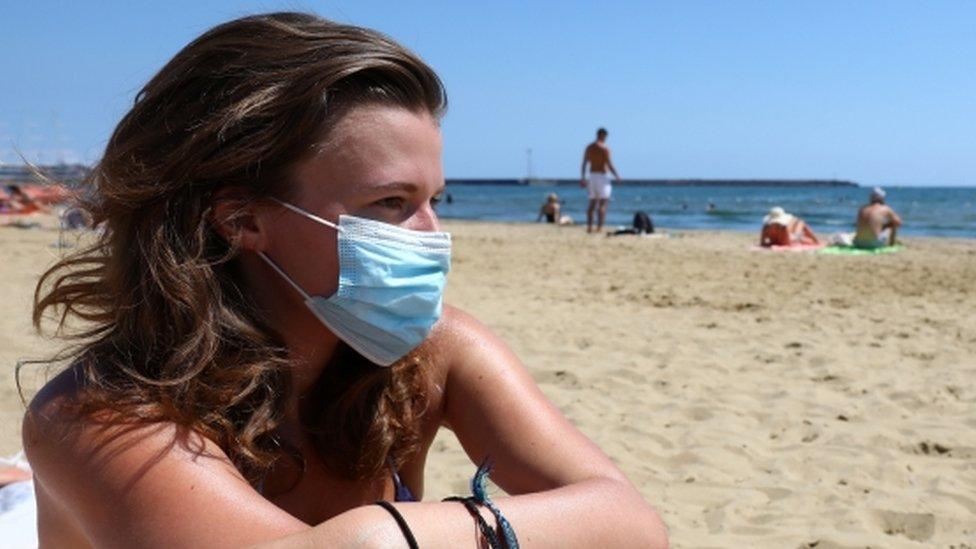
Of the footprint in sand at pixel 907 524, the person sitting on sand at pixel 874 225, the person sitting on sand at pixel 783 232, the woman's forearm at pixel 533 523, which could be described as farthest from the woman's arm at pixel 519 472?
the person sitting on sand at pixel 874 225

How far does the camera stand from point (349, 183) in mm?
1623

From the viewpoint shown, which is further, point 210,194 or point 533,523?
point 210,194

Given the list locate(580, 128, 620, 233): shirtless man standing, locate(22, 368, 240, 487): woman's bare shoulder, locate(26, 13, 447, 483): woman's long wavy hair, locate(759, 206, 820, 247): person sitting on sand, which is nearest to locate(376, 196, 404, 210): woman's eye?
locate(26, 13, 447, 483): woman's long wavy hair

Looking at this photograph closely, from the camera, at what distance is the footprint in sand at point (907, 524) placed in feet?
10.9

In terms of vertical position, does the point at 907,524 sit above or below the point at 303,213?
below

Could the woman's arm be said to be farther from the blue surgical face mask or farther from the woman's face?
the woman's face

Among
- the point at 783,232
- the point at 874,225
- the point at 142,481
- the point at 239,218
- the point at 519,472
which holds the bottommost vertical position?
the point at 783,232

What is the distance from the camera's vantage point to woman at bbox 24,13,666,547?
140cm

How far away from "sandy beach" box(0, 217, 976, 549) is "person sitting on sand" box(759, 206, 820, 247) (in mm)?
4055

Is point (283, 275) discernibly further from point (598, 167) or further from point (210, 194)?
point (598, 167)

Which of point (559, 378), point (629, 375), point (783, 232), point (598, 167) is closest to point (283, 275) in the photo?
point (559, 378)

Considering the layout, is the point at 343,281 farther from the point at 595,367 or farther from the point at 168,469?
the point at 595,367

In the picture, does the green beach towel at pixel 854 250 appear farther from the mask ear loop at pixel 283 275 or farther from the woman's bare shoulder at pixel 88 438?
the woman's bare shoulder at pixel 88 438

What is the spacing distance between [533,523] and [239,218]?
0.65 m
